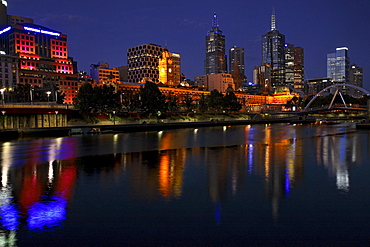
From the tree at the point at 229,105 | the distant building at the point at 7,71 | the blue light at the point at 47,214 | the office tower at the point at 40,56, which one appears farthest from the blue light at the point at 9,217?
the office tower at the point at 40,56

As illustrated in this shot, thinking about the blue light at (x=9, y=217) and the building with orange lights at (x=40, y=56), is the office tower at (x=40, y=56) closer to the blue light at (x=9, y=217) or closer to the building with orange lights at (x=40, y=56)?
the building with orange lights at (x=40, y=56)

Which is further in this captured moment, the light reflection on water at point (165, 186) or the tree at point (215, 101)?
the tree at point (215, 101)

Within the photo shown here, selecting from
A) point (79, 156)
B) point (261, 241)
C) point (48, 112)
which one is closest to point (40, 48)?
point (48, 112)

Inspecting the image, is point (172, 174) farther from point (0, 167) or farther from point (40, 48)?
point (40, 48)

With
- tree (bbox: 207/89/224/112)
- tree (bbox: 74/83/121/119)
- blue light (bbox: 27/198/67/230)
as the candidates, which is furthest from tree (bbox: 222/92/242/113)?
blue light (bbox: 27/198/67/230)

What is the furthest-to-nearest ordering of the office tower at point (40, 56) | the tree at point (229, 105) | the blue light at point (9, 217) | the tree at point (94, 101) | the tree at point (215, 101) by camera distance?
1. the office tower at point (40, 56)
2. the tree at point (229, 105)
3. the tree at point (215, 101)
4. the tree at point (94, 101)
5. the blue light at point (9, 217)

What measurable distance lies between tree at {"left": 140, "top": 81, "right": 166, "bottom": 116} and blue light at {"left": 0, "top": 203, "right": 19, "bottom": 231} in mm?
100339

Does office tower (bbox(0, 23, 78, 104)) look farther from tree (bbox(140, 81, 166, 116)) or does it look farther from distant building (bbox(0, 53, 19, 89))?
tree (bbox(140, 81, 166, 116))

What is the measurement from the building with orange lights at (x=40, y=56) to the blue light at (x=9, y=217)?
15374 centimetres

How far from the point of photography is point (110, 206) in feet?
51.5

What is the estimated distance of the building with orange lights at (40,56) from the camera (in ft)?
541

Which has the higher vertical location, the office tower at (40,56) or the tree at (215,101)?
the office tower at (40,56)

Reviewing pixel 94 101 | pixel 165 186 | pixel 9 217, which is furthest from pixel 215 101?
pixel 9 217

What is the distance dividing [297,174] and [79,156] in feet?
76.8
